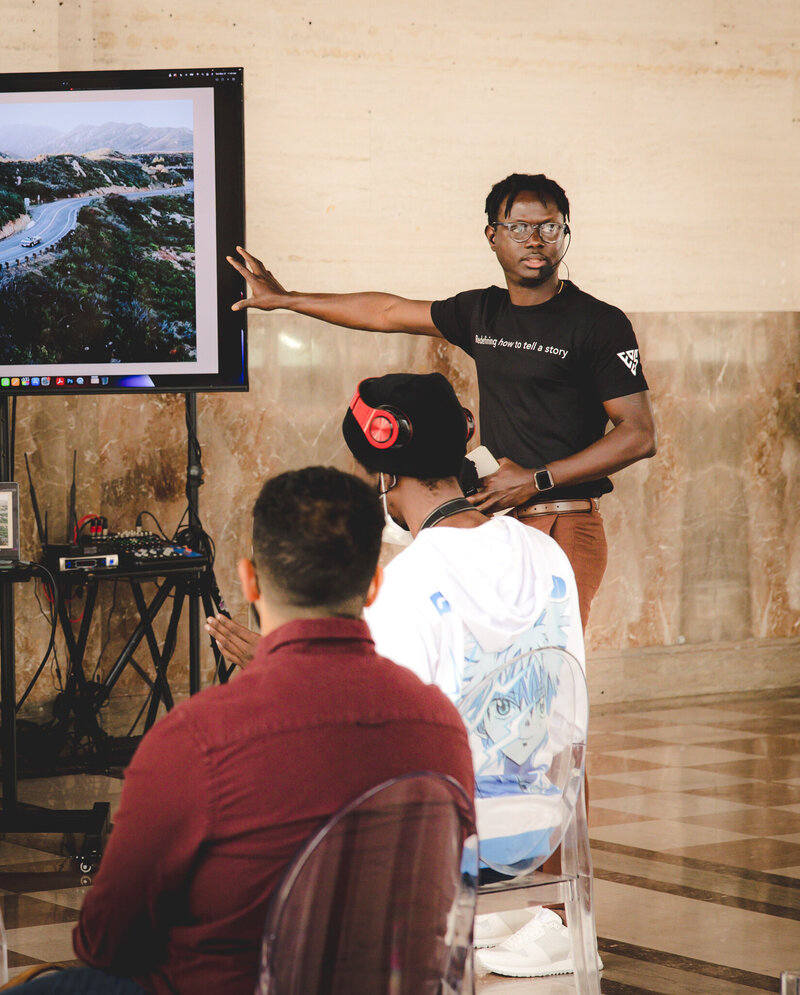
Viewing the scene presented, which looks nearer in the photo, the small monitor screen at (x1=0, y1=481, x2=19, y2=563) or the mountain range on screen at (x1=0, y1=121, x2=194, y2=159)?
the small monitor screen at (x1=0, y1=481, x2=19, y2=563)

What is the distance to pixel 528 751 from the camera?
217 centimetres

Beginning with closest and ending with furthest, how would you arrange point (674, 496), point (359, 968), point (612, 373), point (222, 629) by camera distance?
point (359, 968), point (222, 629), point (612, 373), point (674, 496)

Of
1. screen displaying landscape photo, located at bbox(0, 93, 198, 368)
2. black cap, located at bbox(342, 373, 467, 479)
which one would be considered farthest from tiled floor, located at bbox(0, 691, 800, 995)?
screen displaying landscape photo, located at bbox(0, 93, 198, 368)

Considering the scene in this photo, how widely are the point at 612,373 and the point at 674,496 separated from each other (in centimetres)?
271

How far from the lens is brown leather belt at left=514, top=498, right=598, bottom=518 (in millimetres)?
3303

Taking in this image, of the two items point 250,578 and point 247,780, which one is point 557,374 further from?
point 247,780

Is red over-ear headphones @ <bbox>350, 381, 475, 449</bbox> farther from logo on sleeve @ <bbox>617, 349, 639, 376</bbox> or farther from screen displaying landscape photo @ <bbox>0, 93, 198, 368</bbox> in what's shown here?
screen displaying landscape photo @ <bbox>0, 93, 198, 368</bbox>

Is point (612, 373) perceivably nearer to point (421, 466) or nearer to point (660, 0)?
point (421, 466)

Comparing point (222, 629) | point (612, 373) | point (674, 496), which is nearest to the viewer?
point (222, 629)

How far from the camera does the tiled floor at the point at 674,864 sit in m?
2.88

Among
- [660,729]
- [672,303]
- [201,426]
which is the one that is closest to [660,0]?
[672,303]

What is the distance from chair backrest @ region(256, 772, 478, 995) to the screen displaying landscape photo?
2696 millimetres

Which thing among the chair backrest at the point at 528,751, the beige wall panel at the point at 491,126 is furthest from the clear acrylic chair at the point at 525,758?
the beige wall panel at the point at 491,126

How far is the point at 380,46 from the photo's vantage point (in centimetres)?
533
